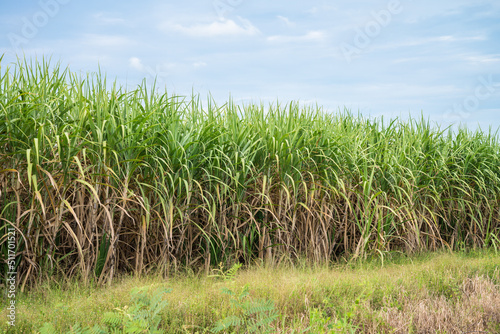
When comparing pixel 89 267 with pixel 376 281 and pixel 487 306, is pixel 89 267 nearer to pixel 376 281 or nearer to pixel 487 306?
pixel 376 281

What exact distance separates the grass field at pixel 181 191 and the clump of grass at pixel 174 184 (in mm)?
16

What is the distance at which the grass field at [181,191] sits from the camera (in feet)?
10.0

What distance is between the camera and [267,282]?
9.78 feet

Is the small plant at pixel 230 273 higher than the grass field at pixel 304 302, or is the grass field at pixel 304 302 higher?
the small plant at pixel 230 273

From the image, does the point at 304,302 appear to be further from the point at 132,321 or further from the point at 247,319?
the point at 132,321

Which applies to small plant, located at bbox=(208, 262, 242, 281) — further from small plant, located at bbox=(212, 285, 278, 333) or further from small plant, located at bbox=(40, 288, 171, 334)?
small plant, located at bbox=(40, 288, 171, 334)

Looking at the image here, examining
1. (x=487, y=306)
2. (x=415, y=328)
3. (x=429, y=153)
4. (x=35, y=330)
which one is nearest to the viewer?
(x=35, y=330)

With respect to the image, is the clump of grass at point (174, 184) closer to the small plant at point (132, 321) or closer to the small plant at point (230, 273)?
the small plant at point (230, 273)

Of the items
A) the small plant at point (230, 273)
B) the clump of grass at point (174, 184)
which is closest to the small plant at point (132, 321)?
the small plant at point (230, 273)

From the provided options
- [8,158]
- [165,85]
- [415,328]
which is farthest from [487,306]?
[8,158]

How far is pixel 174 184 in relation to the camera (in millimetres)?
3551

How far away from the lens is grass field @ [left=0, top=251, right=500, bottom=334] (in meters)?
2.38

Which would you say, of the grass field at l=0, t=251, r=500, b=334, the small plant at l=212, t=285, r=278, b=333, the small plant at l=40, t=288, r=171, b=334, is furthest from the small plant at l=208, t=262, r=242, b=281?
the small plant at l=40, t=288, r=171, b=334

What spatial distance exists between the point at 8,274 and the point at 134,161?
123 centimetres
